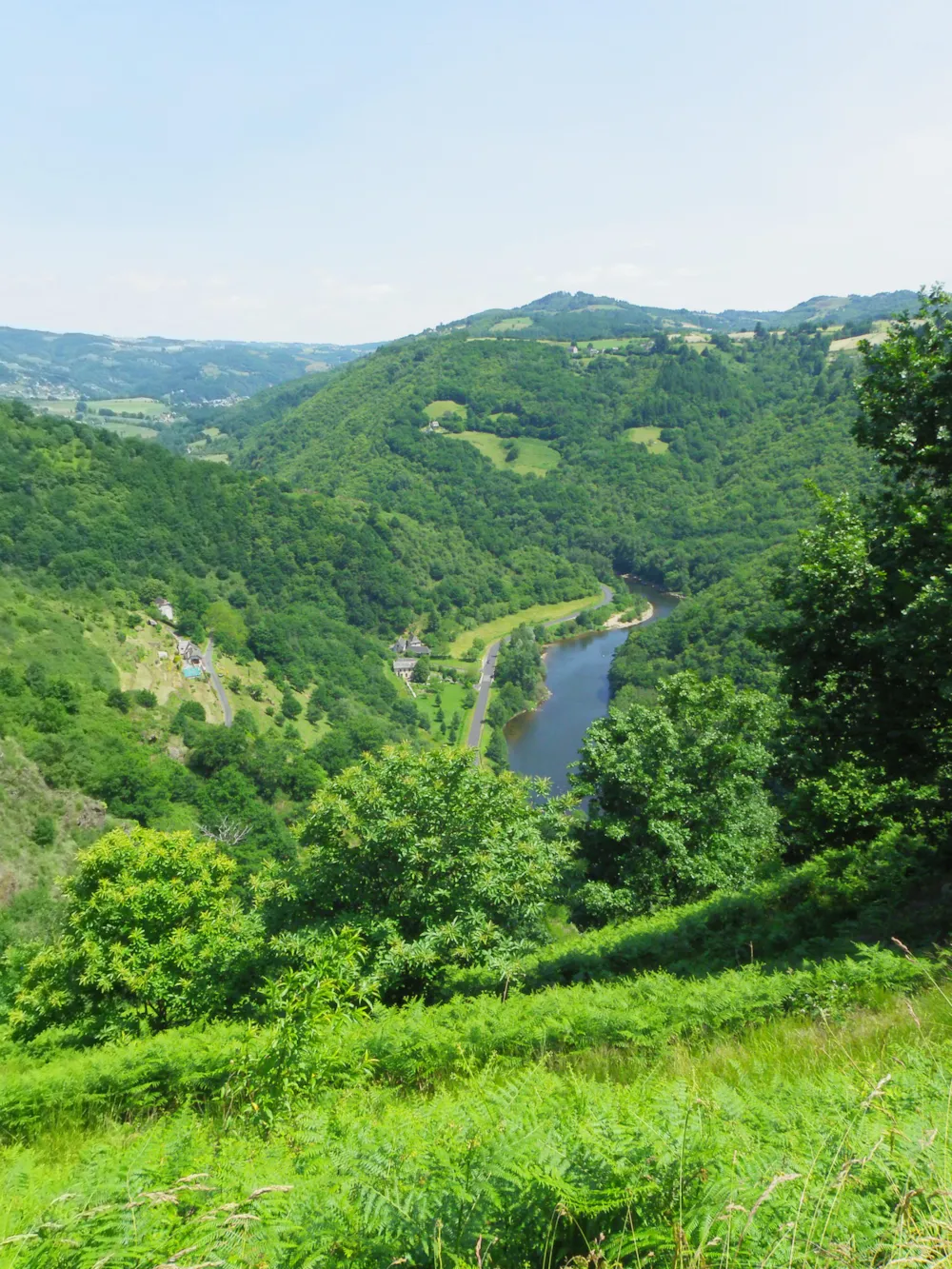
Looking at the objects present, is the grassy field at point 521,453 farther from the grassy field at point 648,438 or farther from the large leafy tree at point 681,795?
the large leafy tree at point 681,795

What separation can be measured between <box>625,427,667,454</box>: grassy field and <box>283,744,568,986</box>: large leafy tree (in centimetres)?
18491

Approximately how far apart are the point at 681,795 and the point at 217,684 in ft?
262

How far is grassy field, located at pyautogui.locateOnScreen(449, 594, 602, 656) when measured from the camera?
408 ft

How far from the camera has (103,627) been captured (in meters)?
80.4

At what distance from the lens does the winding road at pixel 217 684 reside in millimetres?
79887

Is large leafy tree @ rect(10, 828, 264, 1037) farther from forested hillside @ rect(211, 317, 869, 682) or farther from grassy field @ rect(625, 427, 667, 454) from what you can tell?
grassy field @ rect(625, 427, 667, 454)

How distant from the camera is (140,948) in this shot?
10633 millimetres

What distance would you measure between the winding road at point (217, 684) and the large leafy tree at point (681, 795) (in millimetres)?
65504

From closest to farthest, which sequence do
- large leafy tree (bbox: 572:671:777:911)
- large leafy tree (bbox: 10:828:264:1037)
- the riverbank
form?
large leafy tree (bbox: 10:828:264:1037) → large leafy tree (bbox: 572:671:777:911) → the riverbank

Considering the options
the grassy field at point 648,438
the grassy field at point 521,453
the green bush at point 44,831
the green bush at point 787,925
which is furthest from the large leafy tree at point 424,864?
the grassy field at point 648,438

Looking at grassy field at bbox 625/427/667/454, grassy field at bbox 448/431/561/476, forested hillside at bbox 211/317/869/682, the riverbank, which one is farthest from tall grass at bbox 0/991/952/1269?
grassy field at bbox 625/427/667/454

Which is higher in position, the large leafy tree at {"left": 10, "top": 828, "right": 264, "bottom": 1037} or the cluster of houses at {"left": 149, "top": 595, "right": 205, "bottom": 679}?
the large leafy tree at {"left": 10, "top": 828, "right": 264, "bottom": 1037}

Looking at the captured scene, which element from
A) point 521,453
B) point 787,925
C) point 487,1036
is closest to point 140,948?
point 487,1036

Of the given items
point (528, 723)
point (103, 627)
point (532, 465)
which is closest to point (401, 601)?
point (528, 723)
